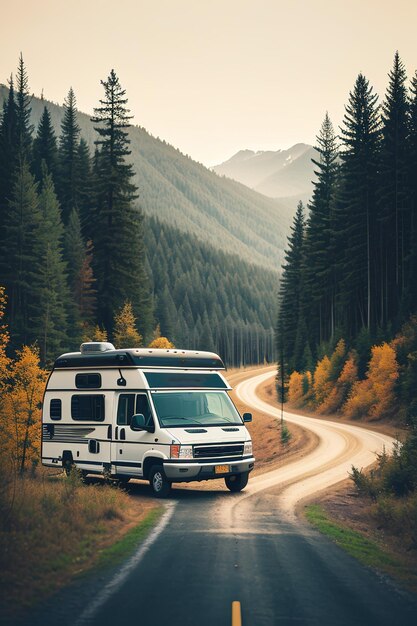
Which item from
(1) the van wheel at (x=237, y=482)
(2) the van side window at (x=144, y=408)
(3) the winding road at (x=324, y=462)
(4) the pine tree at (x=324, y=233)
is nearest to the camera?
(2) the van side window at (x=144, y=408)

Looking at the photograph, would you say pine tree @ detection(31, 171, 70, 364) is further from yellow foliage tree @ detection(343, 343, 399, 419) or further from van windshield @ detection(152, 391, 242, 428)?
van windshield @ detection(152, 391, 242, 428)

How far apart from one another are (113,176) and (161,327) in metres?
76.6

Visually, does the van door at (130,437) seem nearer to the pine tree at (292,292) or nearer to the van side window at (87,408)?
the van side window at (87,408)

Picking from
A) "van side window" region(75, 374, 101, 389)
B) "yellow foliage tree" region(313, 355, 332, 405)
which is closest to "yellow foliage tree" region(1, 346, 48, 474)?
"van side window" region(75, 374, 101, 389)

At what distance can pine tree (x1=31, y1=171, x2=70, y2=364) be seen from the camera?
6112cm

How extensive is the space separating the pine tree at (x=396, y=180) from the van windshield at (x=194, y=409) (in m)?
40.7

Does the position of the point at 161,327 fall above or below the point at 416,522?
above

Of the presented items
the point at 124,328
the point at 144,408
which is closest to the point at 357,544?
the point at 144,408

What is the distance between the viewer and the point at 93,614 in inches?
358

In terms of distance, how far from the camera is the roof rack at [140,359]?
20.2m

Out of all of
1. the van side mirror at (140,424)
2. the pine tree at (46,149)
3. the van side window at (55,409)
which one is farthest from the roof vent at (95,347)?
the pine tree at (46,149)

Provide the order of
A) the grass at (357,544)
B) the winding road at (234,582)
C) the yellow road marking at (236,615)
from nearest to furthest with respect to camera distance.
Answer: the yellow road marking at (236,615) < the winding road at (234,582) < the grass at (357,544)

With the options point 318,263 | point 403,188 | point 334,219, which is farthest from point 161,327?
point 403,188

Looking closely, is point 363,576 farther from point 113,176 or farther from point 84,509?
point 113,176
